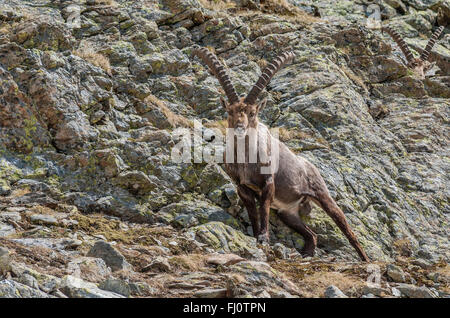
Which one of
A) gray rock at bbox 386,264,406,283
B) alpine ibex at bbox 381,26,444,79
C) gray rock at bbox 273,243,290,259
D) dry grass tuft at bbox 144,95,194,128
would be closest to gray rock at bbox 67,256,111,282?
gray rock at bbox 386,264,406,283

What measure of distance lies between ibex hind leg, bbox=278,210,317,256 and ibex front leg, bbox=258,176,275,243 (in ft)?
3.14

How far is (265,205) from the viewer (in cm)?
1148

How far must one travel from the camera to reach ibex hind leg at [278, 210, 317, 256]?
12141 millimetres

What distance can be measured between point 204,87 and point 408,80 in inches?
353

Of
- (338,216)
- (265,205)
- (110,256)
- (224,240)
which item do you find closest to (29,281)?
(110,256)

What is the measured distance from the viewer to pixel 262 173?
38.5 ft

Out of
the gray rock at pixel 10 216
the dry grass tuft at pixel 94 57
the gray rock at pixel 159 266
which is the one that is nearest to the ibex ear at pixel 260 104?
the dry grass tuft at pixel 94 57

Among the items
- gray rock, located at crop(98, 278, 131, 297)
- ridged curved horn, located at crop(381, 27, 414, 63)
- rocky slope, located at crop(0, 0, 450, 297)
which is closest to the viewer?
gray rock, located at crop(98, 278, 131, 297)

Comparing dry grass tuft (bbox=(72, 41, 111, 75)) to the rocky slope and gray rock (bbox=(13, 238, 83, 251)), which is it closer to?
the rocky slope

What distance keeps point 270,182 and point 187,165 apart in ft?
6.96

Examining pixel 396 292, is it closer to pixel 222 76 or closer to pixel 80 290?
pixel 80 290

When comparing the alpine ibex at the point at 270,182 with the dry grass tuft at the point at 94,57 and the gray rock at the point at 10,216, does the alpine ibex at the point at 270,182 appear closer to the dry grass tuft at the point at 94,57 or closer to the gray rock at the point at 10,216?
the dry grass tuft at the point at 94,57

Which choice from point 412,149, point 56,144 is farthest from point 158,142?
point 412,149

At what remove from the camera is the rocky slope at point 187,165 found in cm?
735
